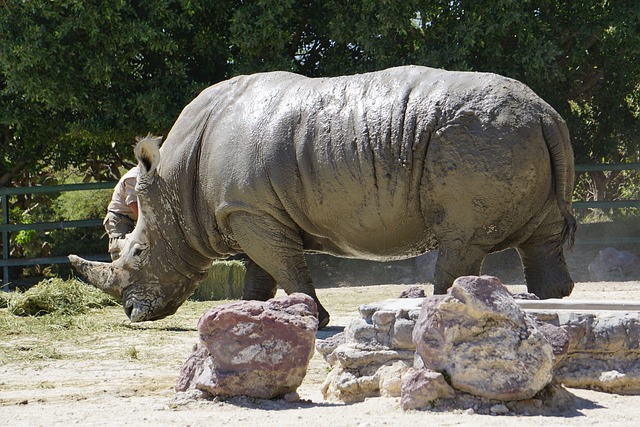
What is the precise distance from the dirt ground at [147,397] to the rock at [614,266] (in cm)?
600

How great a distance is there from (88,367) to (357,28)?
8.00m

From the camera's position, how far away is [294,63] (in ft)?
46.6

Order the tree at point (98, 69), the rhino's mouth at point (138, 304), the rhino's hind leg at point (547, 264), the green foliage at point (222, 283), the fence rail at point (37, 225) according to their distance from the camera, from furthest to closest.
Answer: the fence rail at point (37, 225)
the tree at point (98, 69)
the green foliage at point (222, 283)
the rhino's mouth at point (138, 304)
the rhino's hind leg at point (547, 264)

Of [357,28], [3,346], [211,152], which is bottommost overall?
[3,346]

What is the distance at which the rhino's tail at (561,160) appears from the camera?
6.69 meters

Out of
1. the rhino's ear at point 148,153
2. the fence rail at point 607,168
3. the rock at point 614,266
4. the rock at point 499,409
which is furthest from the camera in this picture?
the fence rail at point 607,168

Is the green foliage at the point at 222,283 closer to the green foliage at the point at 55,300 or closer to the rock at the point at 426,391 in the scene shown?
the green foliage at the point at 55,300

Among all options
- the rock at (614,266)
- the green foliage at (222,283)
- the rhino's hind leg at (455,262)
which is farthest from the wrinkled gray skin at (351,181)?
the rock at (614,266)

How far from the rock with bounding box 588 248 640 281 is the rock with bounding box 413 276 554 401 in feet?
32.8

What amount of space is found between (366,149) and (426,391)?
2758mm

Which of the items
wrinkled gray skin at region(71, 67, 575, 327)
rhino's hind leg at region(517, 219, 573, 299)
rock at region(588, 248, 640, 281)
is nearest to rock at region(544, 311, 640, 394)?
wrinkled gray skin at region(71, 67, 575, 327)

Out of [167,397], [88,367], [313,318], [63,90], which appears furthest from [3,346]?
[63,90]

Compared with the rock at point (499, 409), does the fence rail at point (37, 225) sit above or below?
below

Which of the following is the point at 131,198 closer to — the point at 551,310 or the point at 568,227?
the point at 568,227
